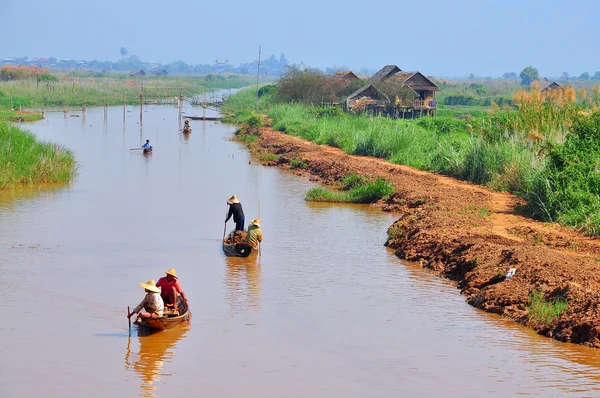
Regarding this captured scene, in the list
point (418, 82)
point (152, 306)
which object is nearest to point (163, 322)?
point (152, 306)

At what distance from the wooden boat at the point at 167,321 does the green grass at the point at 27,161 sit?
1250 centimetres

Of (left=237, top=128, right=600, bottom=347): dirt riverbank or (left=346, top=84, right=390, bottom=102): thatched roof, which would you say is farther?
(left=346, top=84, right=390, bottom=102): thatched roof

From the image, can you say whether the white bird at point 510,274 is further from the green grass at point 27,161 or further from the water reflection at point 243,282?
the green grass at point 27,161

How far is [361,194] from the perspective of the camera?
72.7 feet

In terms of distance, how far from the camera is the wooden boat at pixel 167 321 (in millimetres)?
10648

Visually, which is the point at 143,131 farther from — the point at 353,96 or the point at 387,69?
the point at 387,69

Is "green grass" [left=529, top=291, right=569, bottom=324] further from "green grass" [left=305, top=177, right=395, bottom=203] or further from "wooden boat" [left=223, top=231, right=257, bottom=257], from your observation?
"green grass" [left=305, top=177, right=395, bottom=203]

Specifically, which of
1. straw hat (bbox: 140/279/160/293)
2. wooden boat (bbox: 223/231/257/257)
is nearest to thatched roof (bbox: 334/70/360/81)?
wooden boat (bbox: 223/231/257/257)

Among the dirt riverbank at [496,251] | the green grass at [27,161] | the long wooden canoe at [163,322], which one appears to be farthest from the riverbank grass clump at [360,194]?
the long wooden canoe at [163,322]

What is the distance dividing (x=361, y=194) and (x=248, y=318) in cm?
1094

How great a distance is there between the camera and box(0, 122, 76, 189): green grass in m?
22.5

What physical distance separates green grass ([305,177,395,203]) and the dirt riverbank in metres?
0.39

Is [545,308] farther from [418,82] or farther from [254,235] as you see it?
[418,82]

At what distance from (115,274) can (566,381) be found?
757 cm
